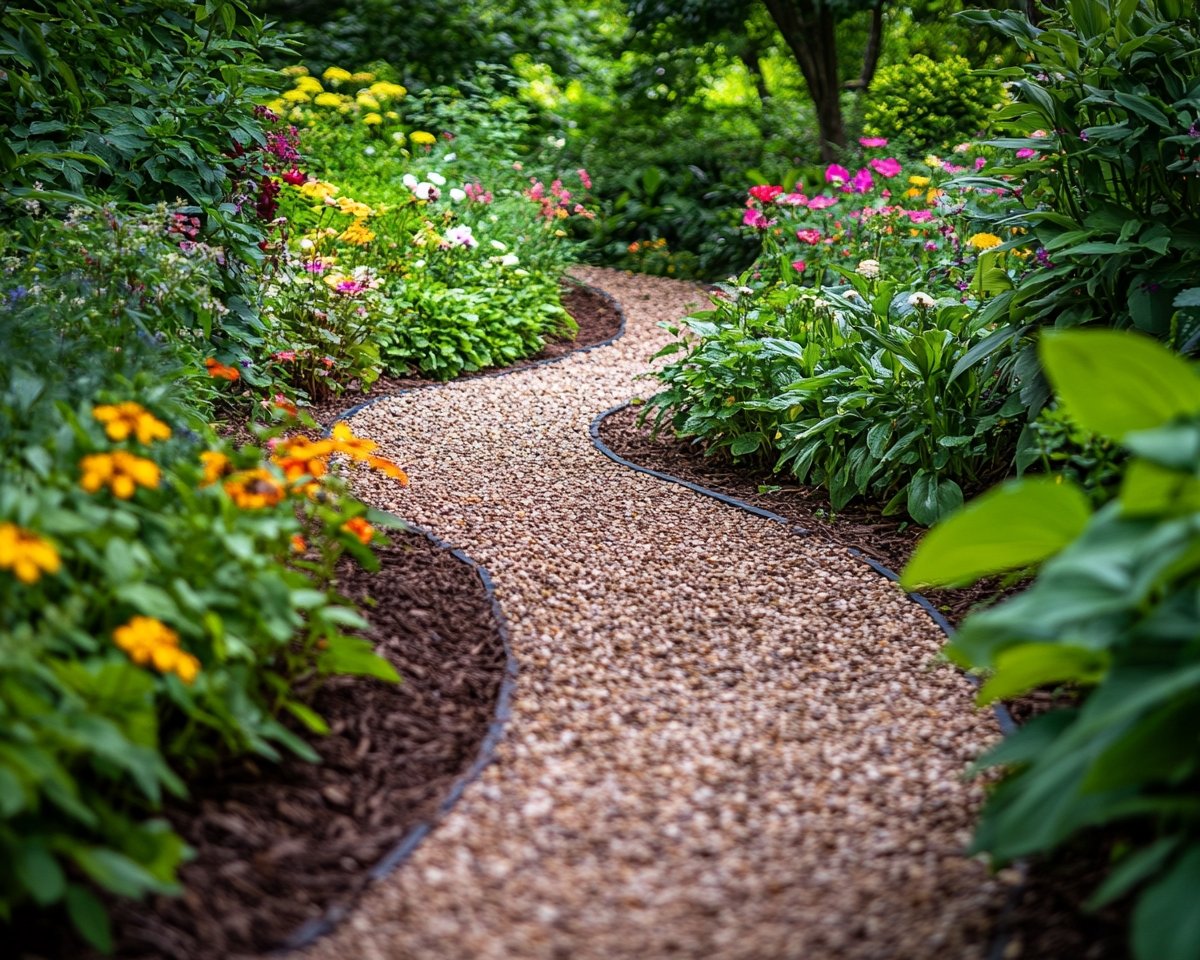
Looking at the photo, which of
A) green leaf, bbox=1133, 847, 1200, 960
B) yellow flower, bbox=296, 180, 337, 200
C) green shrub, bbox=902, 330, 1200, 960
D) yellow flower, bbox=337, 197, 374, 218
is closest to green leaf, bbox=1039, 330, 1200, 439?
green shrub, bbox=902, 330, 1200, 960

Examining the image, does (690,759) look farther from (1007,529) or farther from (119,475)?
(119,475)

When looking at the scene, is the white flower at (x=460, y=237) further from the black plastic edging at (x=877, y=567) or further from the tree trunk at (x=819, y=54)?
the tree trunk at (x=819, y=54)

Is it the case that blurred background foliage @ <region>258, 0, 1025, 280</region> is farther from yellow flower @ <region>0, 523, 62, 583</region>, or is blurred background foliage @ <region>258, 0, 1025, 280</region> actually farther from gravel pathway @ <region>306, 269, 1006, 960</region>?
Result: yellow flower @ <region>0, 523, 62, 583</region>

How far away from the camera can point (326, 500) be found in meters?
2.47

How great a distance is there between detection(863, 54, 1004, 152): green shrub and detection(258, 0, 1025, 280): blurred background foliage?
8 centimetres

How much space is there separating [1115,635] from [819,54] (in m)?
8.18

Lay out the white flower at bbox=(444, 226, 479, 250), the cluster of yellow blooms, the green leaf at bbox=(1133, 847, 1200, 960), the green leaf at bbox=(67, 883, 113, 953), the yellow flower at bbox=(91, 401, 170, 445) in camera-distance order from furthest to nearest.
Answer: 1. the white flower at bbox=(444, 226, 479, 250)
2. the yellow flower at bbox=(91, 401, 170, 445)
3. the cluster of yellow blooms
4. the green leaf at bbox=(67, 883, 113, 953)
5. the green leaf at bbox=(1133, 847, 1200, 960)

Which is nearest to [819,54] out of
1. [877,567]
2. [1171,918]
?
[877,567]

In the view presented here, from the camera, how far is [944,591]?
3238 millimetres

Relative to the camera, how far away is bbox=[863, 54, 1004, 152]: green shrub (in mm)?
8555

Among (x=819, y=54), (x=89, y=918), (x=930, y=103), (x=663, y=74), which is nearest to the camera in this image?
(x=89, y=918)

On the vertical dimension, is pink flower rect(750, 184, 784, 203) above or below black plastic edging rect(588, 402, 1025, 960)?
above

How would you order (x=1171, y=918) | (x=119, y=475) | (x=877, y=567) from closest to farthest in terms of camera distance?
(x=1171, y=918) → (x=119, y=475) → (x=877, y=567)

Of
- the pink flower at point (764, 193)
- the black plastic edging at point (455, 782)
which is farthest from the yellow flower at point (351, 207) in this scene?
the black plastic edging at point (455, 782)
